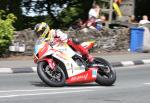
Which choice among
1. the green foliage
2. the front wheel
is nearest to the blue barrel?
the green foliage

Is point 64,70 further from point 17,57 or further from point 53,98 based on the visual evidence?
point 17,57

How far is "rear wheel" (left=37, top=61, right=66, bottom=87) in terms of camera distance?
1380 cm

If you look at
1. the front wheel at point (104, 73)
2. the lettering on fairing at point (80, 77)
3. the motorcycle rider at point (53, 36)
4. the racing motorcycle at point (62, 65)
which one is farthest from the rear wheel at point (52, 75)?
the front wheel at point (104, 73)

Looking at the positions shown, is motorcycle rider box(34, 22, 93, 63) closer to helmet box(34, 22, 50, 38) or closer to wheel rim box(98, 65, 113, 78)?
helmet box(34, 22, 50, 38)

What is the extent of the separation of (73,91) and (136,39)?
12.2 metres

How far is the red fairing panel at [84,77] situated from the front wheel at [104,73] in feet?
0.62

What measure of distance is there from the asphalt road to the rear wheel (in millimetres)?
156

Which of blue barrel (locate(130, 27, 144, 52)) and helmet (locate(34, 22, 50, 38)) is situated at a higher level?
helmet (locate(34, 22, 50, 38))

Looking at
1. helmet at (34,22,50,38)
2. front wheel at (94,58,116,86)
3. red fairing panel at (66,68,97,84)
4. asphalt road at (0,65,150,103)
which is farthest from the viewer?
front wheel at (94,58,116,86)

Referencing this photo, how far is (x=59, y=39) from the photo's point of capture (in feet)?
45.6

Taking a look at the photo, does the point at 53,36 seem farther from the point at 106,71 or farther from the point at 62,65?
the point at 106,71

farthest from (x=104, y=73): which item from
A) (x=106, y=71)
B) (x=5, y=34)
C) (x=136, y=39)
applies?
(x=136, y=39)

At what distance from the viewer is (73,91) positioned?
523 inches

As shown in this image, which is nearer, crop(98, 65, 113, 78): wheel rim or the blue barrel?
crop(98, 65, 113, 78): wheel rim
